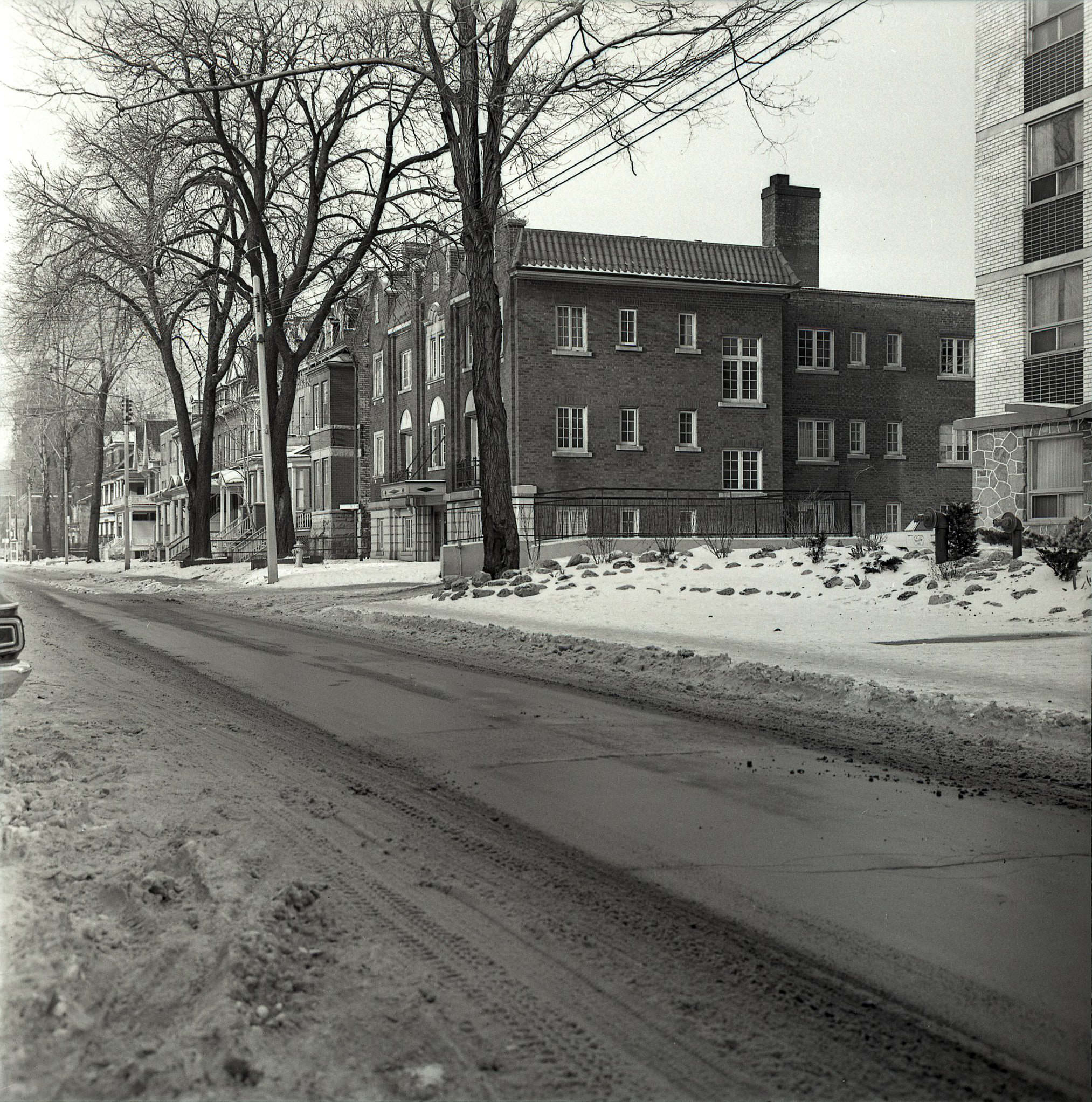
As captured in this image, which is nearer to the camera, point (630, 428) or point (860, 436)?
point (630, 428)

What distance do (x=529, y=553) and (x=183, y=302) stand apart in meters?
15.7

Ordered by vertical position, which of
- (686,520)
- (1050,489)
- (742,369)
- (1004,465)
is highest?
(742,369)

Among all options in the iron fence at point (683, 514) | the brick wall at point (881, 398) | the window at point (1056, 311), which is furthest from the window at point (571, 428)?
the window at point (1056, 311)

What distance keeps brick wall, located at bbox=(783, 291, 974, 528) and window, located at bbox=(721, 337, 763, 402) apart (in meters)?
2.10

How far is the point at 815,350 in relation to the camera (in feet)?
142

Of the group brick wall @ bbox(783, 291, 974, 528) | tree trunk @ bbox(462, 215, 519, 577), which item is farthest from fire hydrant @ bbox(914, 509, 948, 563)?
brick wall @ bbox(783, 291, 974, 528)

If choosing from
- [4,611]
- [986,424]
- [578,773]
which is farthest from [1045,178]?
[4,611]

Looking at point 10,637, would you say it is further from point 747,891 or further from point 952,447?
point 952,447

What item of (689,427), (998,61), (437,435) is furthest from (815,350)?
(998,61)

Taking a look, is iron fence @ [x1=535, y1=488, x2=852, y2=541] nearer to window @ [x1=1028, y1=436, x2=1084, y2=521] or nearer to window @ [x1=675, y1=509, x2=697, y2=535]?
window @ [x1=675, y1=509, x2=697, y2=535]

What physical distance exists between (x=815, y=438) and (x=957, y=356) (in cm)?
725

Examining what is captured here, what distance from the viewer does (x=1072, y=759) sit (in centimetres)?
704

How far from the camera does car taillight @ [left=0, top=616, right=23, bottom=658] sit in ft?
18.0

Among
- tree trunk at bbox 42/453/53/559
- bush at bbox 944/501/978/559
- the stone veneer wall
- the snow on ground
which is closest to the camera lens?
the snow on ground
